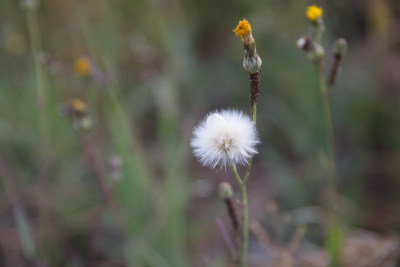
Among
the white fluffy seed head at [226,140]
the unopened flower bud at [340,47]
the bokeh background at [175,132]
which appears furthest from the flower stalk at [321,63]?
the white fluffy seed head at [226,140]

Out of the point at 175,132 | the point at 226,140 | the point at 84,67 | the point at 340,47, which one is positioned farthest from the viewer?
the point at 175,132

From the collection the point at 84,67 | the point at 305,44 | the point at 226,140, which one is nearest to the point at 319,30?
the point at 305,44

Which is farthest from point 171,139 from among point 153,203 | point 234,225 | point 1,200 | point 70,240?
point 234,225

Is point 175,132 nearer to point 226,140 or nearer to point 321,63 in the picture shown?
point 321,63

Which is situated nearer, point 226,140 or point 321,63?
point 226,140

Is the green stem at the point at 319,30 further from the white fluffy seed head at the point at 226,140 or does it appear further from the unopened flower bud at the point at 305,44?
the white fluffy seed head at the point at 226,140

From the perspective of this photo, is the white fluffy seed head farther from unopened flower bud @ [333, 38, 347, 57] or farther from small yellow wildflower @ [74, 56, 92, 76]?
small yellow wildflower @ [74, 56, 92, 76]
